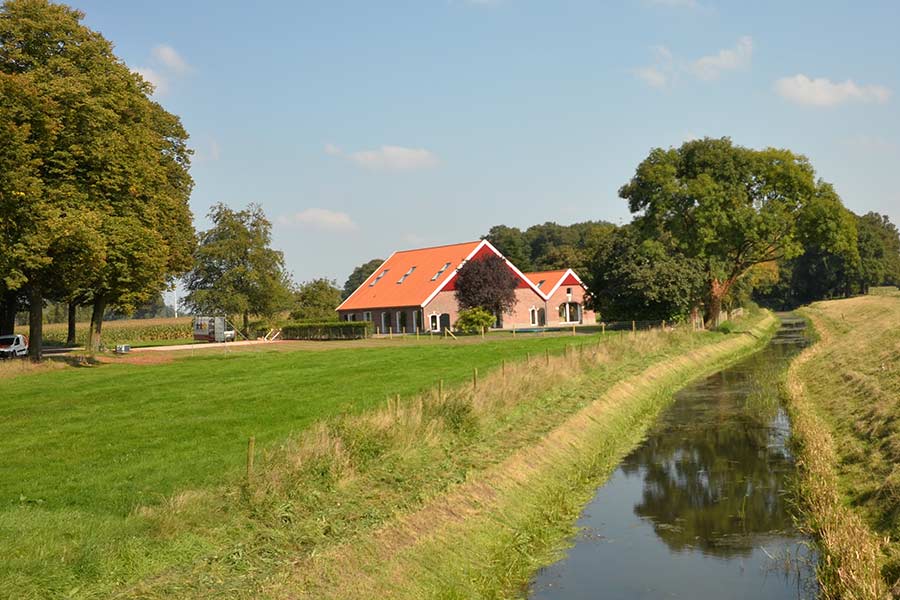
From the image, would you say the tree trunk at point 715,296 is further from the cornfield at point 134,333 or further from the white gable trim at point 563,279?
the cornfield at point 134,333

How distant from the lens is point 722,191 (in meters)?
57.8

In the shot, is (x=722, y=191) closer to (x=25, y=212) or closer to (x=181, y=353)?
(x=181, y=353)

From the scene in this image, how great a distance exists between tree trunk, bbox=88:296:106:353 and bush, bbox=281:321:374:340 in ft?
67.3

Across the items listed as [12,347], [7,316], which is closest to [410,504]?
[12,347]

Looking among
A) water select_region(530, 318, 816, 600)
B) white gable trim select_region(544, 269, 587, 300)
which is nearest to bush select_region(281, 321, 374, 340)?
white gable trim select_region(544, 269, 587, 300)

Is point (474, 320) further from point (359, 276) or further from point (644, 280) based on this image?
point (359, 276)

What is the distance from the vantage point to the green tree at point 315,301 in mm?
80875

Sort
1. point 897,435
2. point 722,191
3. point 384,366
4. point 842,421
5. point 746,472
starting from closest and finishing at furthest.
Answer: point 897,435 < point 746,472 < point 842,421 < point 384,366 < point 722,191

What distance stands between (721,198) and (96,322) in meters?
40.6

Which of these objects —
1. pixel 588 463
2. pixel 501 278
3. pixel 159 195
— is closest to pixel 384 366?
pixel 159 195

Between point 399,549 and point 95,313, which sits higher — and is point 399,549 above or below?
below

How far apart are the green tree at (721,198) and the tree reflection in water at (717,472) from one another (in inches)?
1033

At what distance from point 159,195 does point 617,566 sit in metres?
34.4

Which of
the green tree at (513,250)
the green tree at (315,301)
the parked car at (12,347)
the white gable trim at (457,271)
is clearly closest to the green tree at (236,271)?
the green tree at (315,301)
